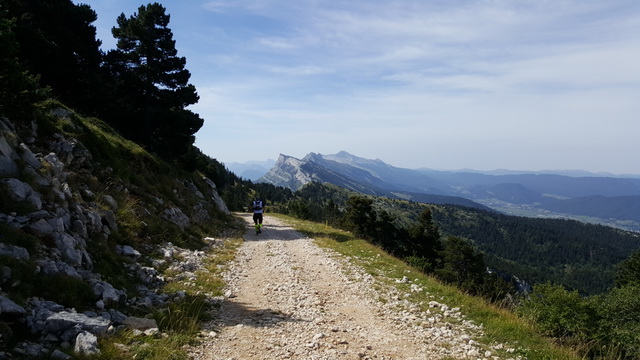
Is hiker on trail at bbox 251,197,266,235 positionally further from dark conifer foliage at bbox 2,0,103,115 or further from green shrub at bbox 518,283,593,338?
green shrub at bbox 518,283,593,338

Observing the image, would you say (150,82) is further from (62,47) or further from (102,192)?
(102,192)

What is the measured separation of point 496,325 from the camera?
9195mm

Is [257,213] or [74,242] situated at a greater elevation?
[74,242]

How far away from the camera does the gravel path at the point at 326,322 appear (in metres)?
Result: 7.54

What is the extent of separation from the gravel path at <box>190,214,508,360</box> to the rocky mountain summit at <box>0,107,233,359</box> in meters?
1.99

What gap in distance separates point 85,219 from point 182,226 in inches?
348

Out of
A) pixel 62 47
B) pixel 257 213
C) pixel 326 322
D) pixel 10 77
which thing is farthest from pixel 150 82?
pixel 326 322

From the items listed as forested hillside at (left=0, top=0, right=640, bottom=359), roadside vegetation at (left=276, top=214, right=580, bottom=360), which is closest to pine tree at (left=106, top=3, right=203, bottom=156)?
forested hillside at (left=0, top=0, right=640, bottom=359)

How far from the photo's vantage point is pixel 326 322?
30.3 feet

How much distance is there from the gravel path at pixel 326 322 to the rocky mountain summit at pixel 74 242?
1986mm

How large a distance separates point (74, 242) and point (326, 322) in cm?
777

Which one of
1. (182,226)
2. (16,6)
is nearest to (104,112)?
(16,6)

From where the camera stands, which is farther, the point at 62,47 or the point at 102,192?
the point at 62,47

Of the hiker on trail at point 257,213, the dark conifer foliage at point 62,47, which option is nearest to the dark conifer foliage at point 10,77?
the dark conifer foliage at point 62,47
